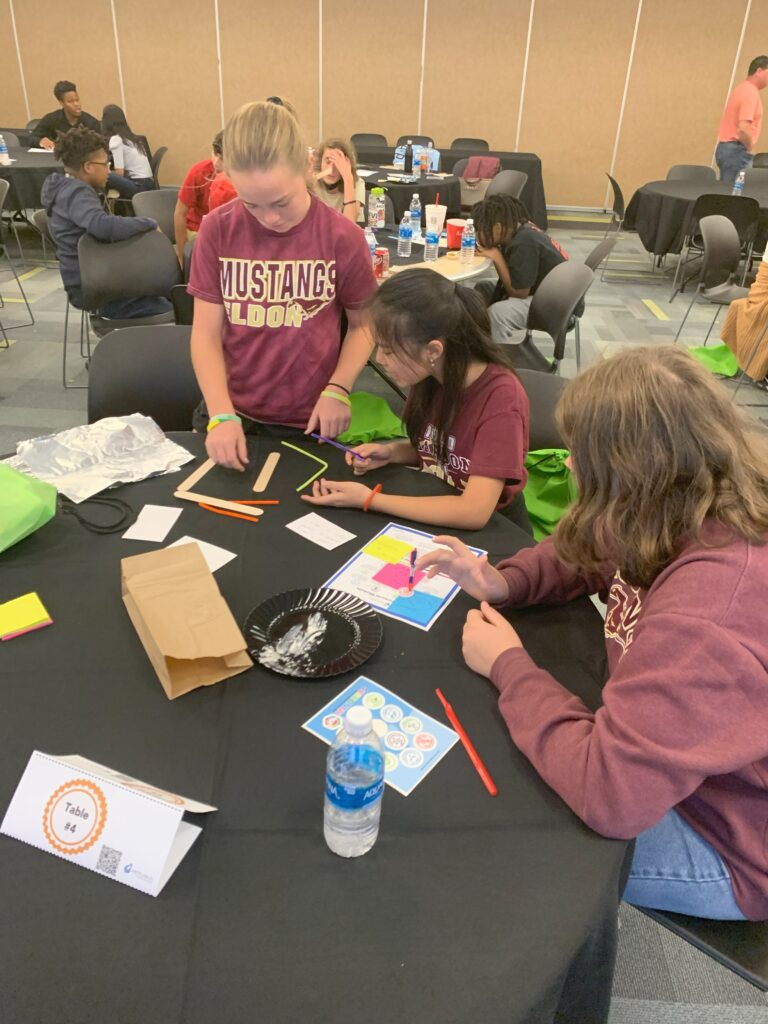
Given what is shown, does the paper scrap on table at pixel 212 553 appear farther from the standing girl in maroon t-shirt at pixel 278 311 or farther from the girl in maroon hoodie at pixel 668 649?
the girl in maroon hoodie at pixel 668 649

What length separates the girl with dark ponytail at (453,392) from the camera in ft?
4.88

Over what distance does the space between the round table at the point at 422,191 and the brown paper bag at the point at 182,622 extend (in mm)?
4747

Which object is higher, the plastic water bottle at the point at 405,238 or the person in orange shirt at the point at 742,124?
the person in orange shirt at the point at 742,124

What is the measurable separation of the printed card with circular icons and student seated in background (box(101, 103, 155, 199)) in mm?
6600

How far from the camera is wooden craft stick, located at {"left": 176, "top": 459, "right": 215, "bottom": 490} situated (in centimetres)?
157

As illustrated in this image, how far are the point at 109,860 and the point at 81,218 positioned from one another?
130 inches

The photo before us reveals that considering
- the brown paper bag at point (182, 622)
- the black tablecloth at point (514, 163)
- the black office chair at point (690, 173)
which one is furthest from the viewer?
the black tablecloth at point (514, 163)

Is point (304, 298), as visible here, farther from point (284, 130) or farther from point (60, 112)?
point (60, 112)

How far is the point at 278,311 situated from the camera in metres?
1.75

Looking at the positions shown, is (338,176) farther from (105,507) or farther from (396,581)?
(396,581)

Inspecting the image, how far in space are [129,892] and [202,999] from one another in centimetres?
15

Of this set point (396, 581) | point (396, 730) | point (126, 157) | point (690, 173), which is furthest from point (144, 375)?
point (690, 173)

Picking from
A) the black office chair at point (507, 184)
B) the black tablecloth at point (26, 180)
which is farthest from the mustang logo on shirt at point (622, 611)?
the black tablecloth at point (26, 180)

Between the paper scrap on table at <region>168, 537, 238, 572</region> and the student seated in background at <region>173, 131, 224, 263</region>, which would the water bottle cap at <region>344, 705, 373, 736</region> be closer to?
the paper scrap on table at <region>168, 537, 238, 572</region>
